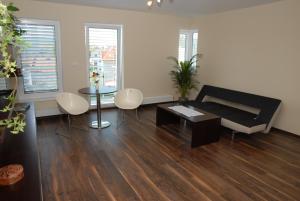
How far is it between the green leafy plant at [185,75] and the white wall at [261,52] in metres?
0.49

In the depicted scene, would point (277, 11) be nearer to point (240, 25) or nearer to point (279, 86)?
point (240, 25)

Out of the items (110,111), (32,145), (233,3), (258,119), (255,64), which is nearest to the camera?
(32,145)

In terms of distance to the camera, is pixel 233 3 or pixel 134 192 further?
pixel 233 3

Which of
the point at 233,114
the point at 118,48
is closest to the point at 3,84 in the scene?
the point at 118,48

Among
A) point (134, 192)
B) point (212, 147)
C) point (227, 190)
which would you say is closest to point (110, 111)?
point (212, 147)

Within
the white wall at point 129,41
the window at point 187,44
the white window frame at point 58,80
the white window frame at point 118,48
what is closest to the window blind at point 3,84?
the white window frame at point 58,80

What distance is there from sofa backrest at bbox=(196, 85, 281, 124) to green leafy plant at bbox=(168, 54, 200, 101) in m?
0.53

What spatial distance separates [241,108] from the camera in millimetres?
4828

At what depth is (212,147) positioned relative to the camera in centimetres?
353

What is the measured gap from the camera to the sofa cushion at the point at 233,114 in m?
3.78

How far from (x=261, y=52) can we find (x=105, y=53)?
3.47m

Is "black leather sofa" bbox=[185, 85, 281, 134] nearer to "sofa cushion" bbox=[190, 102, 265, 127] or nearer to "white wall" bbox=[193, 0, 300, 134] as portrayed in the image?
"sofa cushion" bbox=[190, 102, 265, 127]

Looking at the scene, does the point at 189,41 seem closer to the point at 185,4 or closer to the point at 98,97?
the point at 185,4

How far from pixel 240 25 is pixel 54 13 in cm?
394
